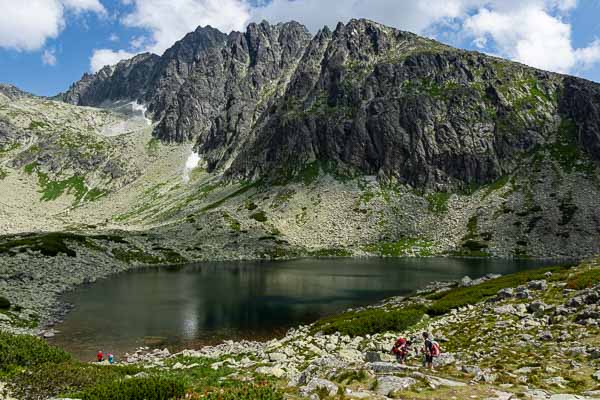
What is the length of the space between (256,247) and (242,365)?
360 feet

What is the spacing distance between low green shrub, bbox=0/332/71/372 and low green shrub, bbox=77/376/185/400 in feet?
22.6

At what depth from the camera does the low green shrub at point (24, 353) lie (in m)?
18.8

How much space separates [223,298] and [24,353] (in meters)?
49.3

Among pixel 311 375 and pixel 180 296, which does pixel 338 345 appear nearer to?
pixel 311 375

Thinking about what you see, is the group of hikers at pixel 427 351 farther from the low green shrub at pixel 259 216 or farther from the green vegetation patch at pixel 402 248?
the low green shrub at pixel 259 216

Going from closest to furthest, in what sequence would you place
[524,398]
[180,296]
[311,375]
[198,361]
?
1. [524,398]
2. [311,375]
3. [198,361]
4. [180,296]

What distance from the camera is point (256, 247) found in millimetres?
135625

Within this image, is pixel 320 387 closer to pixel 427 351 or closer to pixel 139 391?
pixel 139 391

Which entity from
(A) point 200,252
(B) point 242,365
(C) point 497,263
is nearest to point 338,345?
(B) point 242,365

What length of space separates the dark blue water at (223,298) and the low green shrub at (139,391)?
2993 centimetres

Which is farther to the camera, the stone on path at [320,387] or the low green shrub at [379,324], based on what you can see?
the low green shrub at [379,324]

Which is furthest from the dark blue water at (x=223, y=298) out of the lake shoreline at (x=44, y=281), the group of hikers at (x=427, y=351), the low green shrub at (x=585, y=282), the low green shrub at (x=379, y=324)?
the low green shrub at (x=585, y=282)

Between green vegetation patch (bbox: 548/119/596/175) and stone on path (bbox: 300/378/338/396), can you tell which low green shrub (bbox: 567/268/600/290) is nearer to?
stone on path (bbox: 300/378/338/396)

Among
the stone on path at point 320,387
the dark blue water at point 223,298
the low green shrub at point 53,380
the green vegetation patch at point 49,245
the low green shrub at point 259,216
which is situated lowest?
the dark blue water at point 223,298
